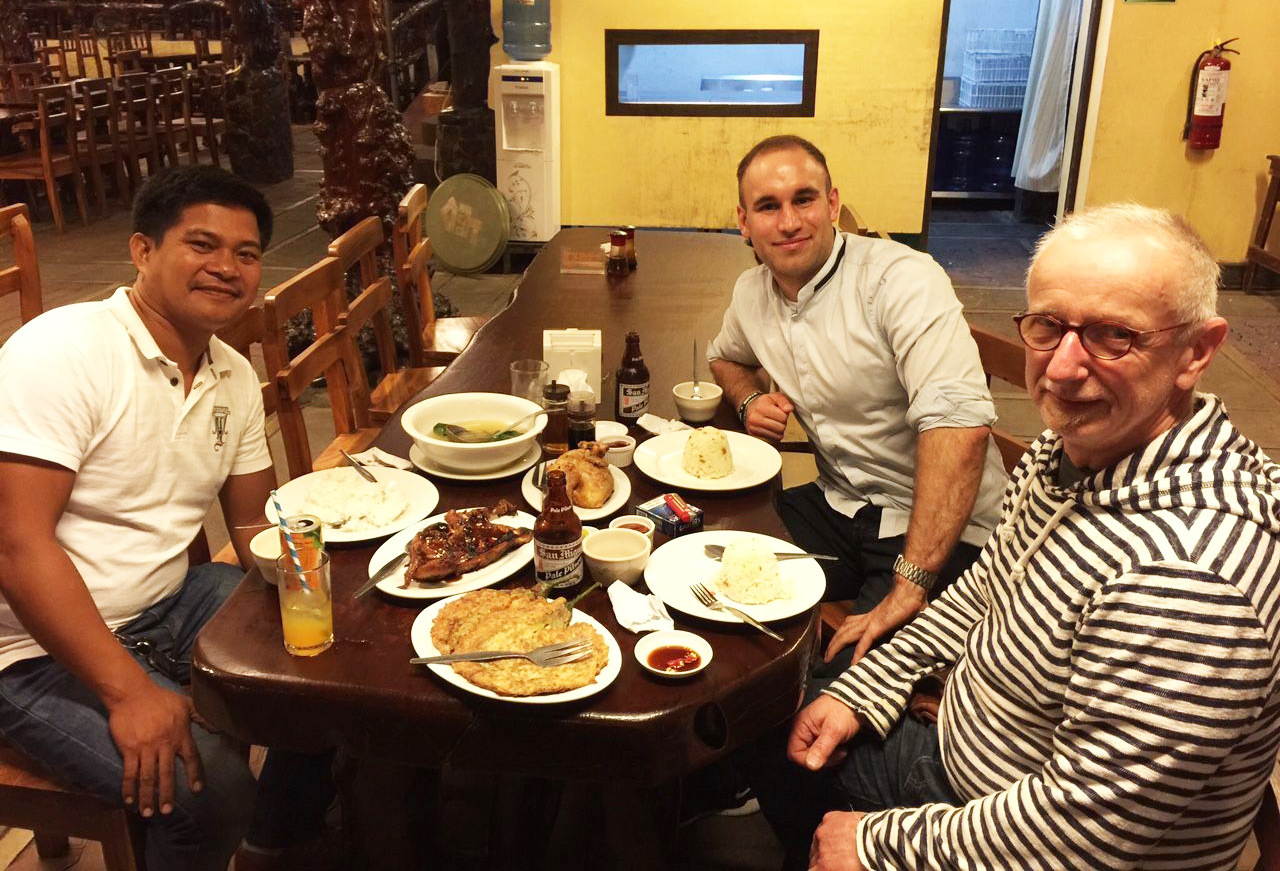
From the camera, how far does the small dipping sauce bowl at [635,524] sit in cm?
175

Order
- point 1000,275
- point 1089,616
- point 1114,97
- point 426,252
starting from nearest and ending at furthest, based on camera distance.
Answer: point 1089,616 < point 426,252 < point 1114,97 < point 1000,275

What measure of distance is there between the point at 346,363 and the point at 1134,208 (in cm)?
213

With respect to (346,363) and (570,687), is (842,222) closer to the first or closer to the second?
(346,363)

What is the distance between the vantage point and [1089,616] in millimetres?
1238

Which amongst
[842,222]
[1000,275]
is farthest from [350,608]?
[1000,275]

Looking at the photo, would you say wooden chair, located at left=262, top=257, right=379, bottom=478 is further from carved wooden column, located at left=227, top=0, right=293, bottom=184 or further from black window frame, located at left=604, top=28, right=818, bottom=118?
carved wooden column, located at left=227, top=0, right=293, bottom=184

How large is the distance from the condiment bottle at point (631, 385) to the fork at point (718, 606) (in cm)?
76

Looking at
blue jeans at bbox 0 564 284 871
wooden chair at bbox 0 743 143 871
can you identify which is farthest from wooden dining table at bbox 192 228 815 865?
wooden chair at bbox 0 743 143 871

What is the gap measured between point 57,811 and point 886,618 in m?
1.51

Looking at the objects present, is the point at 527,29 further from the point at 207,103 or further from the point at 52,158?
the point at 207,103

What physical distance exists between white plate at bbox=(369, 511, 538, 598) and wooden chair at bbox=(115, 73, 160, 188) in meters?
8.14

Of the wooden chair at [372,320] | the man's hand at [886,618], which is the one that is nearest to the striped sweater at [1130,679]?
the man's hand at [886,618]

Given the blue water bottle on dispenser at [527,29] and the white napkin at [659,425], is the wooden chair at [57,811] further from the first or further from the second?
the blue water bottle on dispenser at [527,29]

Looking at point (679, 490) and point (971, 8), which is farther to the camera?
point (971, 8)
